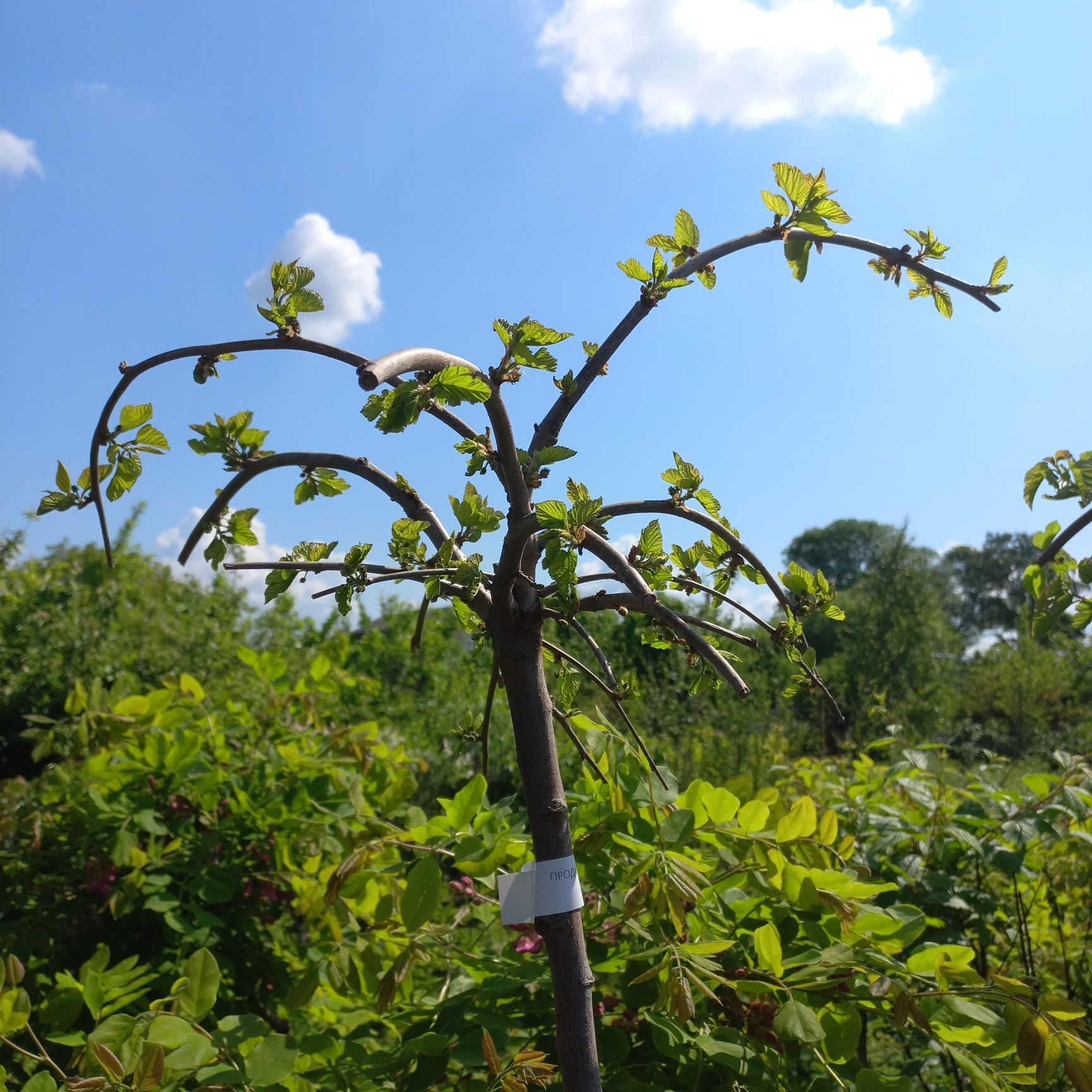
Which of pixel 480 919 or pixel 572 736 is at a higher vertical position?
pixel 572 736

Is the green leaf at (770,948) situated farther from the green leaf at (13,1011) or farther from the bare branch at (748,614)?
the green leaf at (13,1011)

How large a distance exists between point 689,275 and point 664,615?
44cm

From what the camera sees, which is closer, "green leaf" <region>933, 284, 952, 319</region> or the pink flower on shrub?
"green leaf" <region>933, 284, 952, 319</region>

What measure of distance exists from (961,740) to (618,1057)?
1260cm

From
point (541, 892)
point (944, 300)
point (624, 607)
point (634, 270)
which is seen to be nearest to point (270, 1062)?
point (541, 892)

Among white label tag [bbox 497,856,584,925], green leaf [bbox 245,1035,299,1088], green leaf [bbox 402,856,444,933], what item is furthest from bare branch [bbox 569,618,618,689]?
green leaf [bbox 245,1035,299,1088]

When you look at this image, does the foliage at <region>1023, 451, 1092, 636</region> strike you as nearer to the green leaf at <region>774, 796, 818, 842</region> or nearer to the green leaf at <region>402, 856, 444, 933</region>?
the green leaf at <region>774, 796, 818, 842</region>

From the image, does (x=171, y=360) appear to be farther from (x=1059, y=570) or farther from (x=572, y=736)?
(x=1059, y=570)

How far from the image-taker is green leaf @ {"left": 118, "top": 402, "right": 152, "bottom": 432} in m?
1.12

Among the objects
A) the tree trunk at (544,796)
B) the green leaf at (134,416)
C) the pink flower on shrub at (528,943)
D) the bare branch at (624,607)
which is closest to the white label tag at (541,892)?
the tree trunk at (544,796)

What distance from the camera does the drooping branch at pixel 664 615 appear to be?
0.97 metres

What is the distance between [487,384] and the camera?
2.83 feet

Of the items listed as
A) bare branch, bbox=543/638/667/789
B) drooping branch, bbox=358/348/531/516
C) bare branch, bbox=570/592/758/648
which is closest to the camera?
drooping branch, bbox=358/348/531/516

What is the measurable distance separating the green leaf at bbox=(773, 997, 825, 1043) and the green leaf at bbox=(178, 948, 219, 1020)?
2.79 feet
